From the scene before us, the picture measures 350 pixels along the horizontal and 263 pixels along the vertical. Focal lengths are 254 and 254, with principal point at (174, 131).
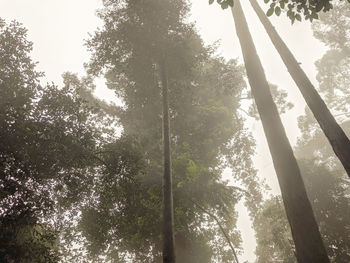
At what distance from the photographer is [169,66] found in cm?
1450

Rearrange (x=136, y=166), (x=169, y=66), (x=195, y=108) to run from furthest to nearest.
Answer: (x=195, y=108)
(x=169, y=66)
(x=136, y=166)

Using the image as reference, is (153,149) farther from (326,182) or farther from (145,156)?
(326,182)

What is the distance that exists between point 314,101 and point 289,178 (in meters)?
3.14

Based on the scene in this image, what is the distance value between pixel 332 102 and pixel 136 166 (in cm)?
2931

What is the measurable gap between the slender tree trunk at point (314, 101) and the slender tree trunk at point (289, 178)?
138 cm

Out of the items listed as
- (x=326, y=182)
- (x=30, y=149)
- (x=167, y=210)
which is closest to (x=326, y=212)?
(x=326, y=182)

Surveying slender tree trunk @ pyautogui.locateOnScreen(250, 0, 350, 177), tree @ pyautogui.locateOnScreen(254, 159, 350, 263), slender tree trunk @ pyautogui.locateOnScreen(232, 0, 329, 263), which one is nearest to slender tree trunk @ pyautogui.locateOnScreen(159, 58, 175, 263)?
slender tree trunk @ pyautogui.locateOnScreen(232, 0, 329, 263)

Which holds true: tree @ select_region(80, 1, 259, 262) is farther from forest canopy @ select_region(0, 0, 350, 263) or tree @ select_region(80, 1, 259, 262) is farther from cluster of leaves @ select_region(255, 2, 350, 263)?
cluster of leaves @ select_region(255, 2, 350, 263)

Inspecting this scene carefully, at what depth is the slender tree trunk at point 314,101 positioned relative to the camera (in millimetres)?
5811

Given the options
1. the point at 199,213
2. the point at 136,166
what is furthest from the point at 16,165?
the point at 199,213

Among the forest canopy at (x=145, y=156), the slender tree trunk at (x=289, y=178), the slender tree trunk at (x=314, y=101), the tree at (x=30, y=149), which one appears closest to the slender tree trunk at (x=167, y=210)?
the forest canopy at (x=145, y=156)

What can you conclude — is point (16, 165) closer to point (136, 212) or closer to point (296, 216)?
point (136, 212)

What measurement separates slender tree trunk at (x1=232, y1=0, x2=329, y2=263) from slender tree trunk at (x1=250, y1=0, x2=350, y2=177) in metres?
1.38

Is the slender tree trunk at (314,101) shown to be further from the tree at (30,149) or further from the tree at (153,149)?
the tree at (30,149)
